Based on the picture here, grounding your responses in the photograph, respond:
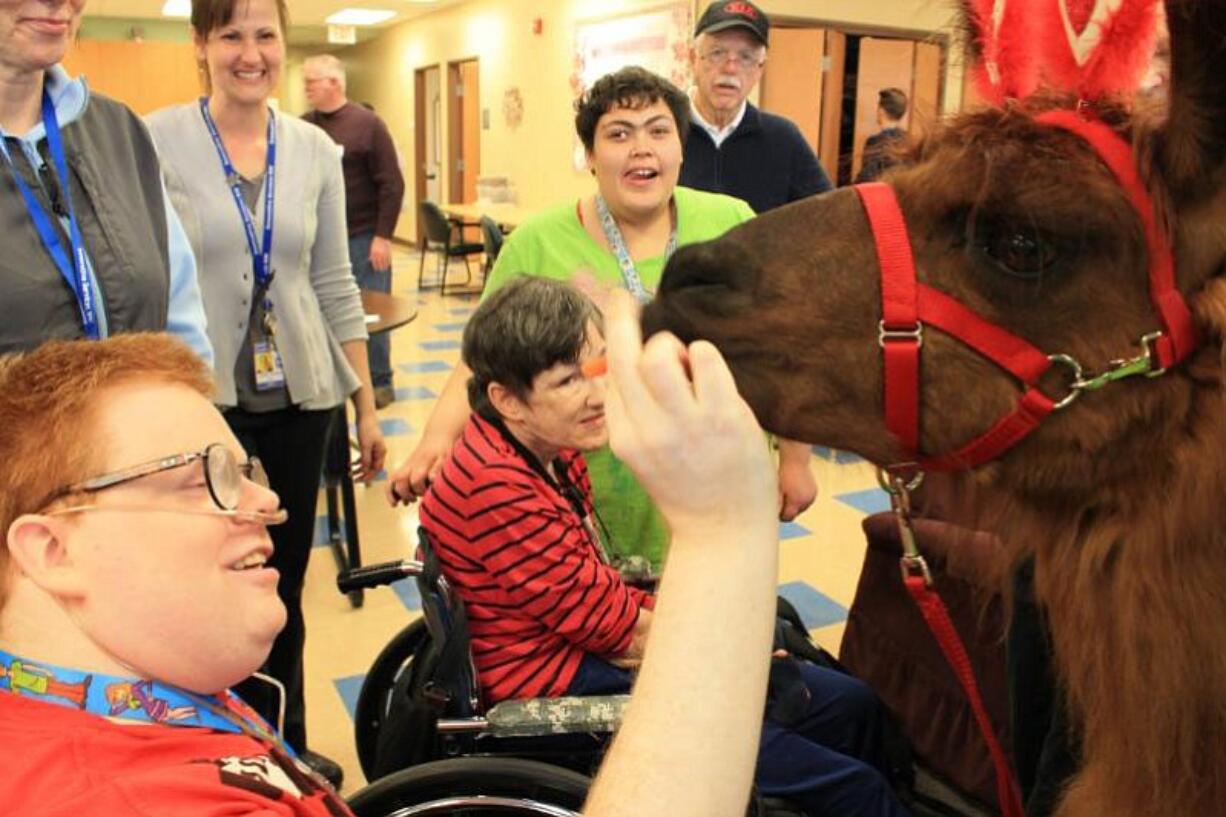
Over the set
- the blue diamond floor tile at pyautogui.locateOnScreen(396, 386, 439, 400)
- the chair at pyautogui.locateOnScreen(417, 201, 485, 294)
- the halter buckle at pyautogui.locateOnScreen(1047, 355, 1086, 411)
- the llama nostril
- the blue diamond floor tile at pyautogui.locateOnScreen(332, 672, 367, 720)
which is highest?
the llama nostril

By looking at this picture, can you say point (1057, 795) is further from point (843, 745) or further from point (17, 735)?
point (17, 735)

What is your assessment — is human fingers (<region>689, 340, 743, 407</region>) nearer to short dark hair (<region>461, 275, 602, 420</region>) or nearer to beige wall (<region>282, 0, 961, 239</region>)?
short dark hair (<region>461, 275, 602, 420</region>)

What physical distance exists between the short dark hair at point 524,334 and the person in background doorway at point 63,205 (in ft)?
1.80

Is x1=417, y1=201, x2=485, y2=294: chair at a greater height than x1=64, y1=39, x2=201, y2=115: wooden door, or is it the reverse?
x1=64, y1=39, x2=201, y2=115: wooden door

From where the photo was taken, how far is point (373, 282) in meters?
5.59

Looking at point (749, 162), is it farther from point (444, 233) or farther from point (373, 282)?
point (444, 233)

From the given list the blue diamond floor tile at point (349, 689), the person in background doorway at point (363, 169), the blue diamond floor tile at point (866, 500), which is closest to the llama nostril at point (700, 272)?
the blue diamond floor tile at point (349, 689)

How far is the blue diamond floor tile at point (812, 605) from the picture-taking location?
338 centimetres

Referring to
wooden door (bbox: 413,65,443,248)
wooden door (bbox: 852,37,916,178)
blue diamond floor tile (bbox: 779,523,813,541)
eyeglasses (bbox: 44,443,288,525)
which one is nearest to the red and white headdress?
eyeglasses (bbox: 44,443,288,525)

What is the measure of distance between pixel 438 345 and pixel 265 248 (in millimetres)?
5663

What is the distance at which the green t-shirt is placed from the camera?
2.17 m

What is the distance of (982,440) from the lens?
950mm

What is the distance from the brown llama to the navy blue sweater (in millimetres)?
2233

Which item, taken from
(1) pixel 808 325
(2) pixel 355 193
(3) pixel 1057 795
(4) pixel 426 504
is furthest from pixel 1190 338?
(2) pixel 355 193
